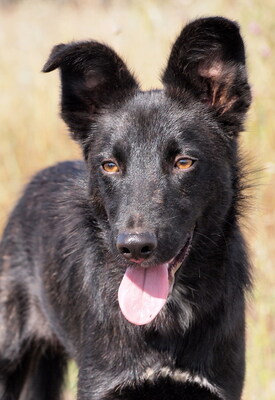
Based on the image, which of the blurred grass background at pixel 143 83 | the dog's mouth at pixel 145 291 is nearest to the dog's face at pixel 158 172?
the dog's mouth at pixel 145 291

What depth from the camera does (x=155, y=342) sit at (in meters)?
4.00

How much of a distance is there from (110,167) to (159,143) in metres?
0.28

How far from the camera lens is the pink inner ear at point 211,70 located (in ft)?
13.2

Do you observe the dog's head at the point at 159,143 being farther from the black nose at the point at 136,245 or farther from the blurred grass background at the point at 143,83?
the blurred grass background at the point at 143,83

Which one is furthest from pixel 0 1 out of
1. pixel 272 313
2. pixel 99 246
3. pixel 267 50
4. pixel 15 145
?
pixel 99 246

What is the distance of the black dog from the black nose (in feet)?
0.10

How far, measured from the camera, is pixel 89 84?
422 centimetres

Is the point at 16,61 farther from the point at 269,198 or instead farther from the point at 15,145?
the point at 269,198

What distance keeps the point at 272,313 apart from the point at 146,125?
2.62 m

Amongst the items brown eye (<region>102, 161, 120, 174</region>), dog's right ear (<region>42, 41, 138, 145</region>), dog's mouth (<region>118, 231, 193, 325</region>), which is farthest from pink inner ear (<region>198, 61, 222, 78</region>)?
dog's mouth (<region>118, 231, 193, 325</region>)

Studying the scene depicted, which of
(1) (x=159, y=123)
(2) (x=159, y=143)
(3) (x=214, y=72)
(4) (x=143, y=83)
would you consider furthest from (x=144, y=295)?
(4) (x=143, y=83)

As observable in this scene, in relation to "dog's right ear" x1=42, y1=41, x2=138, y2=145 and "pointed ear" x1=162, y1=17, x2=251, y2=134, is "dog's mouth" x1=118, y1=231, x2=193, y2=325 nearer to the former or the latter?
"pointed ear" x1=162, y1=17, x2=251, y2=134

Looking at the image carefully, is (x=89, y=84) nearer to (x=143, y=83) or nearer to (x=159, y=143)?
(x=159, y=143)

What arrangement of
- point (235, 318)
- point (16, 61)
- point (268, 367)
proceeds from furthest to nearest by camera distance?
point (16, 61) → point (268, 367) → point (235, 318)
